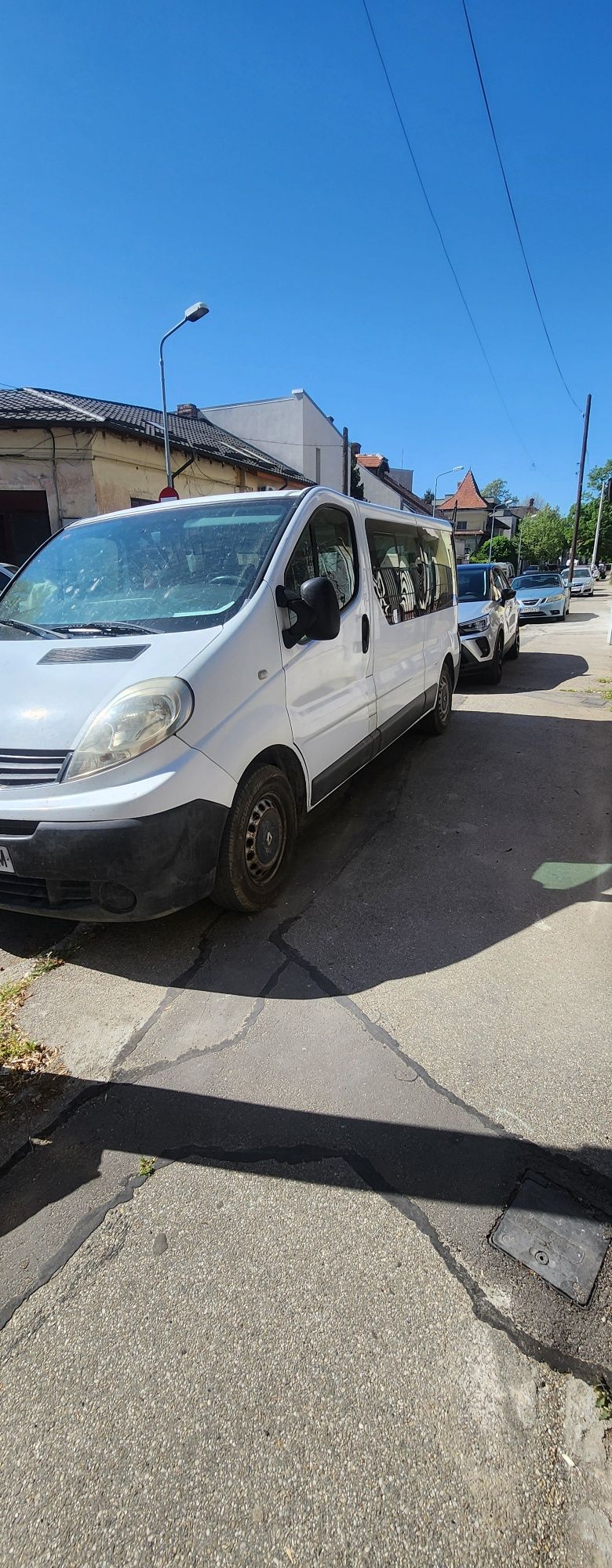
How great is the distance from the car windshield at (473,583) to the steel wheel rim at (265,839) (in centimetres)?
773

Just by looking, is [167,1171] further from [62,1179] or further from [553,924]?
[553,924]

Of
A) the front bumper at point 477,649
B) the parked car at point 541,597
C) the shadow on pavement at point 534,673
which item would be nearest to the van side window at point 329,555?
the front bumper at point 477,649

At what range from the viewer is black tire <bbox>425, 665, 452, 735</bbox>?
6.90m

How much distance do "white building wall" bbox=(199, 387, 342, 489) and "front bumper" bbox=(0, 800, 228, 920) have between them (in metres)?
33.9

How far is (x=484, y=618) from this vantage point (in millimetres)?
9430

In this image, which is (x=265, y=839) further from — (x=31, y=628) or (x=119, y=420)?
(x=119, y=420)

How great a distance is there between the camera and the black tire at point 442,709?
6898 millimetres

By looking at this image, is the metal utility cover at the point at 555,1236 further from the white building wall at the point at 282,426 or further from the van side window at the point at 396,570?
the white building wall at the point at 282,426

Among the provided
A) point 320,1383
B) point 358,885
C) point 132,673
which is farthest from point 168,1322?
point 358,885

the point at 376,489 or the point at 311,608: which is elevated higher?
the point at 376,489

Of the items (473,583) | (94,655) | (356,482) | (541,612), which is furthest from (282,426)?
(94,655)

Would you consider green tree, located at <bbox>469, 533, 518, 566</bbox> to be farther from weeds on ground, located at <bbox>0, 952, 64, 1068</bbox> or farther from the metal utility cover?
the metal utility cover

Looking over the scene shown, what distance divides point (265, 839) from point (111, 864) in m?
0.95

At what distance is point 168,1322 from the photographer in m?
1.61
